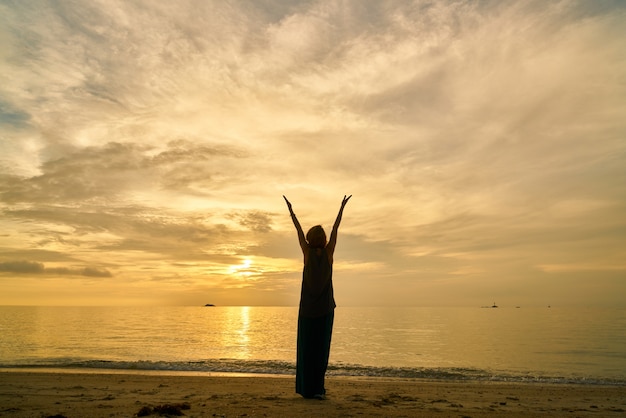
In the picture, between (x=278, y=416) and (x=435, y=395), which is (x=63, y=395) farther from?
(x=435, y=395)

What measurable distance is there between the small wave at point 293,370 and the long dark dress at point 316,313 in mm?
10934

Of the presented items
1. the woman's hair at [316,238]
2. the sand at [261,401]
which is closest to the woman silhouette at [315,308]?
the woman's hair at [316,238]

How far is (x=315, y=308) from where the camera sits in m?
8.29

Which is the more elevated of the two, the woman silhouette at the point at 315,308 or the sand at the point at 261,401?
the woman silhouette at the point at 315,308

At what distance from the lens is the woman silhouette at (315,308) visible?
27.2 feet

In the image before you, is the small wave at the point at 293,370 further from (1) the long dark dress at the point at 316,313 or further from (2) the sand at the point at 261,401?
(1) the long dark dress at the point at 316,313

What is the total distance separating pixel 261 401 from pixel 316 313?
2.21 meters

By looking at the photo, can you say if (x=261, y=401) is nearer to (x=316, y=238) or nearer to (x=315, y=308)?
(x=315, y=308)

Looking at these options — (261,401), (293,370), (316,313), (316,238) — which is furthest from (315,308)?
(293,370)

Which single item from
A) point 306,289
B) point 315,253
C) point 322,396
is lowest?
point 322,396

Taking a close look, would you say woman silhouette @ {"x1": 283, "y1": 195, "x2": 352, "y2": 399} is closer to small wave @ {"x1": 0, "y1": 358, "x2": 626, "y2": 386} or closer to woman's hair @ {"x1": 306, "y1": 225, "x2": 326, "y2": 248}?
woman's hair @ {"x1": 306, "y1": 225, "x2": 326, "y2": 248}

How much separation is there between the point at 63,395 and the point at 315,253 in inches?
283

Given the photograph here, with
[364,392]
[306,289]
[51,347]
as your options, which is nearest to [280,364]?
[364,392]

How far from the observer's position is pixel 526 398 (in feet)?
35.8
